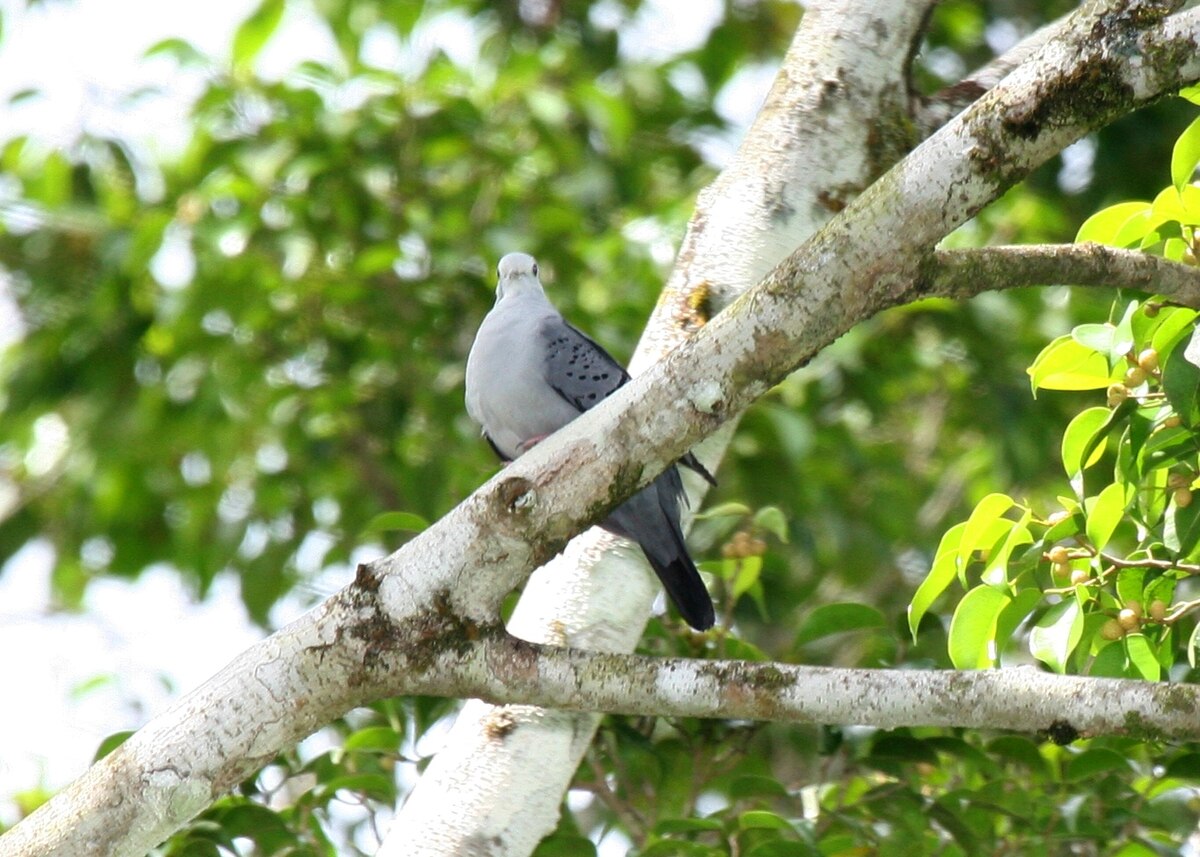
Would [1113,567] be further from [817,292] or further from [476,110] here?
[476,110]

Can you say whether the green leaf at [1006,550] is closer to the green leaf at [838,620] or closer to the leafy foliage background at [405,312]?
the green leaf at [838,620]

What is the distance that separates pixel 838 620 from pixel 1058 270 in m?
0.96

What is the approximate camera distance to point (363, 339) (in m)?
5.18

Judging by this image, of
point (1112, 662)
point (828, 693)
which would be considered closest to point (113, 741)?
point (828, 693)

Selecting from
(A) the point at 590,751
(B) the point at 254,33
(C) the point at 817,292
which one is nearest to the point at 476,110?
(B) the point at 254,33

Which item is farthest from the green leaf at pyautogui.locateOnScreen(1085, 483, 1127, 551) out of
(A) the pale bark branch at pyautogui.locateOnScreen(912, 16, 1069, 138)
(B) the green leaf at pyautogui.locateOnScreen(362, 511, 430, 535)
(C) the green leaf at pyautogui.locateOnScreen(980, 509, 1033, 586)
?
(B) the green leaf at pyautogui.locateOnScreen(362, 511, 430, 535)

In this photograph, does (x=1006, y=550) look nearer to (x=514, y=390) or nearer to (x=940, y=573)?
(x=940, y=573)

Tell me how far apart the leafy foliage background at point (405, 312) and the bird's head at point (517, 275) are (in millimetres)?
883

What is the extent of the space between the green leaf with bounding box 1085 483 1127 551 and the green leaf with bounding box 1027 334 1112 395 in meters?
0.20

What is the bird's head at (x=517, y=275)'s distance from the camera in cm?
376

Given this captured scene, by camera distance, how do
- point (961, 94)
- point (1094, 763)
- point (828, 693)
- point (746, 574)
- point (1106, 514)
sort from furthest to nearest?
point (961, 94) → point (746, 574) → point (1094, 763) → point (1106, 514) → point (828, 693)

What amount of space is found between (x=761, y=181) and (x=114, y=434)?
3.36 m

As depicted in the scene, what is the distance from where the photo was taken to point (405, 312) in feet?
16.9

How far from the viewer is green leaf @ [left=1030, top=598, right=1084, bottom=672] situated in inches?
84.2
